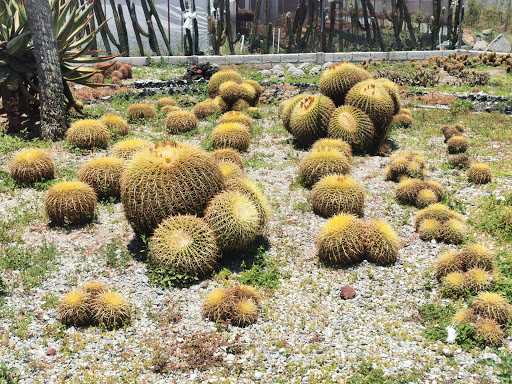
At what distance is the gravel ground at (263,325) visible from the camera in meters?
4.65

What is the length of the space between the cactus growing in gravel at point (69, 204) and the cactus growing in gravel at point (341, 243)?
3.22 meters

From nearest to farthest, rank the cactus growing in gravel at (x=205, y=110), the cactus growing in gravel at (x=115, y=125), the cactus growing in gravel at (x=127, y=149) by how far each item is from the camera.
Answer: the cactus growing in gravel at (x=127, y=149) < the cactus growing in gravel at (x=115, y=125) < the cactus growing in gravel at (x=205, y=110)

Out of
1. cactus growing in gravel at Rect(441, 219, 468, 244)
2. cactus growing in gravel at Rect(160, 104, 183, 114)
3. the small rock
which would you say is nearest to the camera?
the small rock

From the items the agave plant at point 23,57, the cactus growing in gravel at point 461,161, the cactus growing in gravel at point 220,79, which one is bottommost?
the cactus growing in gravel at point 461,161

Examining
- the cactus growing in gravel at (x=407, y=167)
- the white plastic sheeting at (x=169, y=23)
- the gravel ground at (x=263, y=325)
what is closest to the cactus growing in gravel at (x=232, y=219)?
the gravel ground at (x=263, y=325)

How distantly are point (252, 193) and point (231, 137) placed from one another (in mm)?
3658

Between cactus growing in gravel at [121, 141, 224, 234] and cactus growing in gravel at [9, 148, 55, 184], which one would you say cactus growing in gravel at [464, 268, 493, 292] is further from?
cactus growing in gravel at [9, 148, 55, 184]

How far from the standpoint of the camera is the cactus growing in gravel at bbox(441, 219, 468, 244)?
681 centimetres

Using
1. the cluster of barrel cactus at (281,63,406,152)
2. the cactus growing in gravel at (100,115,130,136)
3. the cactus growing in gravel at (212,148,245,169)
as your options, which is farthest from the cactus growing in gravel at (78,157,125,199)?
the cluster of barrel cactus at (281,63,406,152)

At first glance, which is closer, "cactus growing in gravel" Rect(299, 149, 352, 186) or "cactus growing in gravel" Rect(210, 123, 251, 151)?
"cactus growing in gravel" Rect(299, 149, 352, 186)

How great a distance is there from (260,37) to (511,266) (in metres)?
19.7

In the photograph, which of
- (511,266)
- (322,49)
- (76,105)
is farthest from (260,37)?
(511,266)

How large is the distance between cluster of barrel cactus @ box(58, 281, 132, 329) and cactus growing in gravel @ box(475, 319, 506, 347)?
11.3 feet

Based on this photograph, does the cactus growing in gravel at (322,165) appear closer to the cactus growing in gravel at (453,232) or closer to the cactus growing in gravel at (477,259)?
the cactus growing in gravel at (453,232)
